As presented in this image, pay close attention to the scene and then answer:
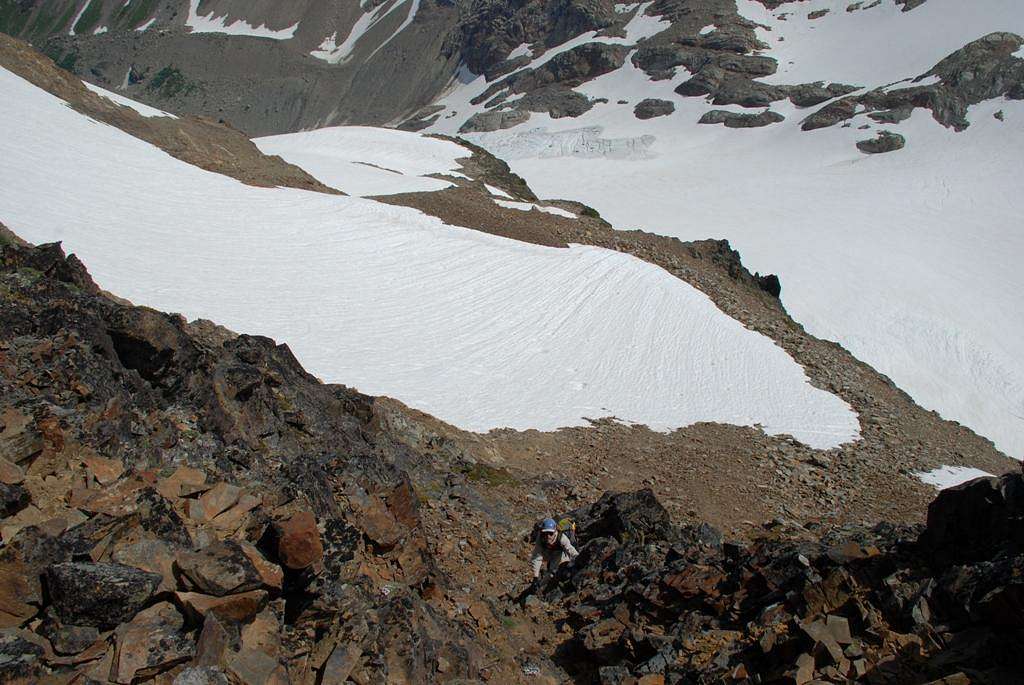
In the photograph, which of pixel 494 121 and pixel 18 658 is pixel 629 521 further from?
pixel 494 121

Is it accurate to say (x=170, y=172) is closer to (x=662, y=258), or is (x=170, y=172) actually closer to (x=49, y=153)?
(x=49, y=153)

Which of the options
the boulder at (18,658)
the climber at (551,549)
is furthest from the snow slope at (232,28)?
the boulder at (18,658)

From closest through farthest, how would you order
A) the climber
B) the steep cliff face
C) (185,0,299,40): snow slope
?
1. the climber
2. the steep cliff face
3. (185,0,299,40): snow slope

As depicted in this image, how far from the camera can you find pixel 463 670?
5625 mm

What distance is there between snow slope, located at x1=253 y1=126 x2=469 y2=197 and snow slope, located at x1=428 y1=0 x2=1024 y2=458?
1424 centimetres

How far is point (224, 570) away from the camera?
14.7 ft

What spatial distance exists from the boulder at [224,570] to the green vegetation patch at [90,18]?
178m

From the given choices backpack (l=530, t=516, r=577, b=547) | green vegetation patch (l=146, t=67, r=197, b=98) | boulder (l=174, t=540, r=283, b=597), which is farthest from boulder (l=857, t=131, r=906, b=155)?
green vegetation patch (l=146, t=67, r=197, b=98)

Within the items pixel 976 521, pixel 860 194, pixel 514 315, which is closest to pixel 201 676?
pixel 976 521

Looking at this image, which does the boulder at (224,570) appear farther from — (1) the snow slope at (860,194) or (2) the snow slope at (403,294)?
(1) the snow slope at (860,194)

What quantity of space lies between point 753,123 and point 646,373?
60.2m

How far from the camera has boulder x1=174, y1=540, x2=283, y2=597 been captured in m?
4.39

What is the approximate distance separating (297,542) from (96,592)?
1.38m

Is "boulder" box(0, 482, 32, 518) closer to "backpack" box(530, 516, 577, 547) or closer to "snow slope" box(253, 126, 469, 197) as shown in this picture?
"backpack" box(530, 516, 577, 547)
